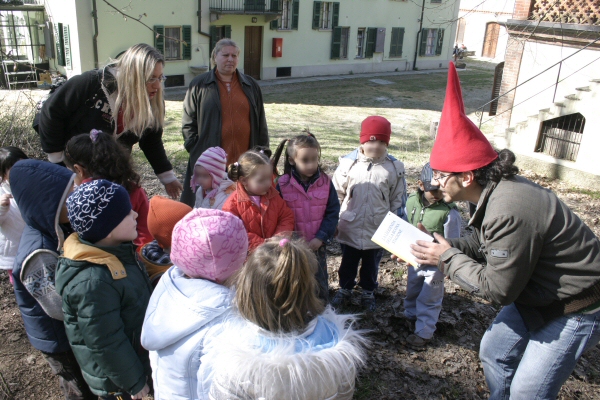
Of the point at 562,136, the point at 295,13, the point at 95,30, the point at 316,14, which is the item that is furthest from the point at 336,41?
the point at 562,136

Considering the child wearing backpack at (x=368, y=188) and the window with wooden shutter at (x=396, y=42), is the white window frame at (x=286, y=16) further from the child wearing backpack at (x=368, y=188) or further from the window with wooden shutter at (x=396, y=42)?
the child wearing backpack at (x=368, y=188)

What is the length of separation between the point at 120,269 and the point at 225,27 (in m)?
18.3

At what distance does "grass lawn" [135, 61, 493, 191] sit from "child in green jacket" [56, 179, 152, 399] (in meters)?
5.19

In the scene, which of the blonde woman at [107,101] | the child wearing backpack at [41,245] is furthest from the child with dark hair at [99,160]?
the blonde woman at [107,101]

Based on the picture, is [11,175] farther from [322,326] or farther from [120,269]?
[322,326]

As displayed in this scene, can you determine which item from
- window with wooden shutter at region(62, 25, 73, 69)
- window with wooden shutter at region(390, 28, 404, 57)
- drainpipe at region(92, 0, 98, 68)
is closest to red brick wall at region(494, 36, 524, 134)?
drainpipe at region(92, 0, 98, 68)

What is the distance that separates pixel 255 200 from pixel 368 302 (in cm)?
138

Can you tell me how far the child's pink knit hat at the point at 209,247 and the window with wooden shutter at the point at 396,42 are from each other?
2523 cm

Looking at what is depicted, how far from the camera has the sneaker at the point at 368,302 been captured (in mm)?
3895

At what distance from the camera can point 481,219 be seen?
2.26 metres

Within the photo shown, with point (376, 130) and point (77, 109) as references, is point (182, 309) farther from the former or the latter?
point (376, 130)

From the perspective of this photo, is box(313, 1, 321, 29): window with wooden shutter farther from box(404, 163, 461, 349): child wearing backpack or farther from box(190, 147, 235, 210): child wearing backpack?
box(404, 163, 461, 349): child wearing backpack

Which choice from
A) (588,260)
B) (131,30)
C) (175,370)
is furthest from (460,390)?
(131,30)

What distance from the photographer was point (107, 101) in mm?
3209
